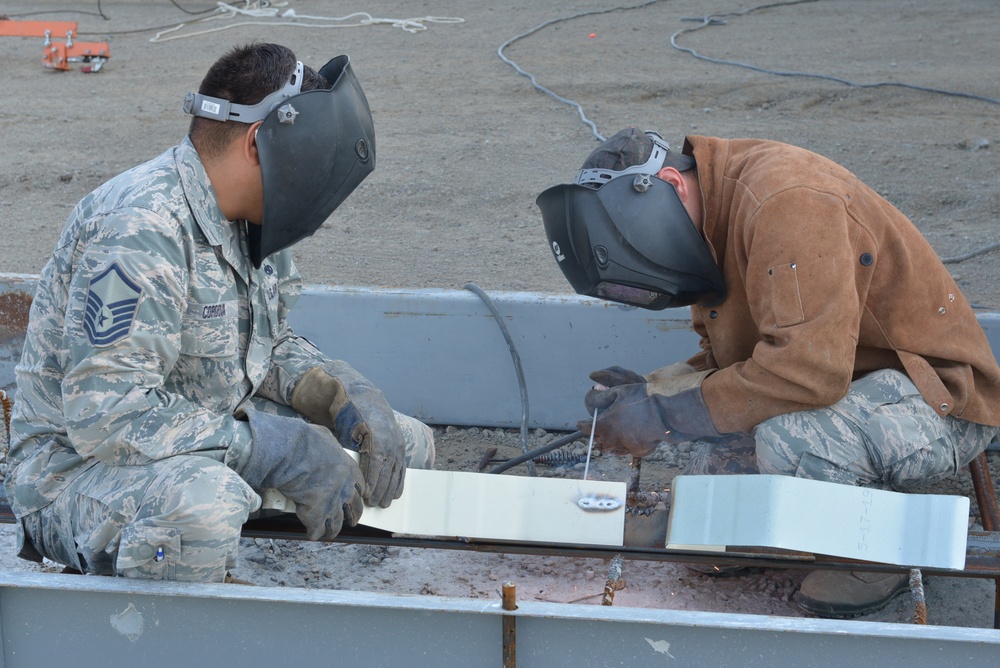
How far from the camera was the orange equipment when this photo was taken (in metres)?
10.0

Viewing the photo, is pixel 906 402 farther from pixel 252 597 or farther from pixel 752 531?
pixel 252 597

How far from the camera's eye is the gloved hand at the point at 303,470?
2420 millimetres

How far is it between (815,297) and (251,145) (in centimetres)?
143

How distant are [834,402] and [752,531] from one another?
46 cm

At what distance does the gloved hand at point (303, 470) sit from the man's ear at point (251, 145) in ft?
2.02

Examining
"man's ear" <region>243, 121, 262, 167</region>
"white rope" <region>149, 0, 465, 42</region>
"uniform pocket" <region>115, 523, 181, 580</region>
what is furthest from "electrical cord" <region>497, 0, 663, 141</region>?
"uniform pocket" <region>115, 523, 181, 580</region>

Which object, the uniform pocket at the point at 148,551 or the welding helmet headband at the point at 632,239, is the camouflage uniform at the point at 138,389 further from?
the welding helmet headband at the point at 632,239

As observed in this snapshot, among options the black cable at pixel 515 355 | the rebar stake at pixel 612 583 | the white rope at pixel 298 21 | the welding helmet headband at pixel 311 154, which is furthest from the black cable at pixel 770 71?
the welding helmet headband at pixel 311 154

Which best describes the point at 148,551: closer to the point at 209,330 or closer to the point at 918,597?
the point at 209,330

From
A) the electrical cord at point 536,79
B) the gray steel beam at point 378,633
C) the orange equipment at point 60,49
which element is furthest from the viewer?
the orange equipment at point 60,49

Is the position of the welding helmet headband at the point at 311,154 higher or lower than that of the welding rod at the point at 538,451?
higher

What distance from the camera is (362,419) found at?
Answer: 9.12 ft

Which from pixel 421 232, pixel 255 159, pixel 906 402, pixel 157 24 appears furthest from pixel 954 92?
pixel 157 24

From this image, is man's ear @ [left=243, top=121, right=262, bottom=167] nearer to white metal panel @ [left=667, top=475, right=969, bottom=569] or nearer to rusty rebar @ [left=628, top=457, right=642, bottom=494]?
white metal panel @ [left=667, top=475, right=969, bottom=569]
